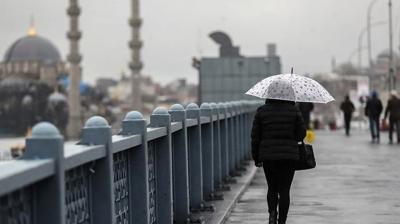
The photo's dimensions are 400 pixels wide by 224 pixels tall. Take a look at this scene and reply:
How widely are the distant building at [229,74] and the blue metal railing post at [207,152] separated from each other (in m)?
27.4

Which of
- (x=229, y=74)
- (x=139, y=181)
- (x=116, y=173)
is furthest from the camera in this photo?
(x=229, y=74)

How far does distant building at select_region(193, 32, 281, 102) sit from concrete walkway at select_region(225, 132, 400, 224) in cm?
1888

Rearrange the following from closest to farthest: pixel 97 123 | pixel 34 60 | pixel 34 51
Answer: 1. pixel 97 123
2. pixel 34 60
3. pixel 34 51

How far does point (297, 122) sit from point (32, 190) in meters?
4.79

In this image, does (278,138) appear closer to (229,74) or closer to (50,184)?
(50,184)

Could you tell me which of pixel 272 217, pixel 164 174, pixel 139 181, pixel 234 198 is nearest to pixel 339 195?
pixel 234 198

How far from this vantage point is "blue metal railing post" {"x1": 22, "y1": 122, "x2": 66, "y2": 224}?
4.70 metres

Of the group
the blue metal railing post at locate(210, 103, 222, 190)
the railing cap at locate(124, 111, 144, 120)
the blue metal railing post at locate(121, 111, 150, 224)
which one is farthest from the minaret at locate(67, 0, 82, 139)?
the railing cap at locate(124, 111, 144, 120)

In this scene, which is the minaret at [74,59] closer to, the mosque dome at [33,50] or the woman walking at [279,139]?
the mosque dome at [33,50]

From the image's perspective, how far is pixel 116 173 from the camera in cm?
699

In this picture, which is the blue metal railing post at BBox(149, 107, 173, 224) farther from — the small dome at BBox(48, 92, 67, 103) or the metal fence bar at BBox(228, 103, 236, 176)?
the small dome at BBox(48, 92, 67, 103)

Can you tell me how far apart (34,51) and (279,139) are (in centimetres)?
18449

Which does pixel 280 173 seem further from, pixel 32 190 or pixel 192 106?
pixel 32 190

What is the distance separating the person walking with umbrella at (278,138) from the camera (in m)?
9.20
